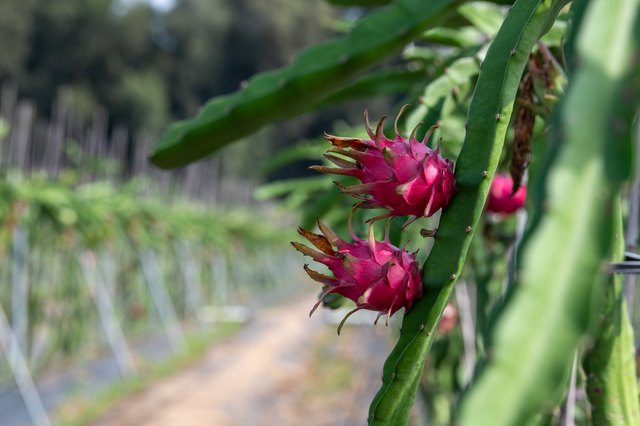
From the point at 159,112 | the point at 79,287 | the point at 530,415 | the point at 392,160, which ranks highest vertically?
the point at 159,112

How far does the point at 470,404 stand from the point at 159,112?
1750 cm

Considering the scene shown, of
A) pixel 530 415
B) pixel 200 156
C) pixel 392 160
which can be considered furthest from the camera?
pixel 200 156

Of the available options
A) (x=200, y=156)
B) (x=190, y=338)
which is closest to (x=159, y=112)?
(x=190, y=338)

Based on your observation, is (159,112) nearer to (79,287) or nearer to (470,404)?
(79,287)

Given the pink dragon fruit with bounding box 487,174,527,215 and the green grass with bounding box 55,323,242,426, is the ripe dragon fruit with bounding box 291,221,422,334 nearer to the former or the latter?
the pink dragon fruit with bounding box 487,174,527,215

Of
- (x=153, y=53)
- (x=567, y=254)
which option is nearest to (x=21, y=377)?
(x=567, y=254)

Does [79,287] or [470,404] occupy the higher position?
[470,404]

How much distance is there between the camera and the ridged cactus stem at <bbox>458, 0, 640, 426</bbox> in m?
0.27

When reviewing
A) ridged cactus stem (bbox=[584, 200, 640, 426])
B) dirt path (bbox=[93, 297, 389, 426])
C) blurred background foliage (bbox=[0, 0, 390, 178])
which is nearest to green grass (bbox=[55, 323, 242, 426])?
dirt path (bbox=[93, 297, 389, 426])

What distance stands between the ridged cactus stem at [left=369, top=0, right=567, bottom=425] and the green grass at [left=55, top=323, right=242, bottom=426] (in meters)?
3.79

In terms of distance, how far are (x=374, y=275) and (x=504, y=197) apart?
1.30ft

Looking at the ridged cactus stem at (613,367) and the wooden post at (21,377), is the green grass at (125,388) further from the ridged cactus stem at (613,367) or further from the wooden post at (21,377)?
the ridged cactus stem at (613,367)

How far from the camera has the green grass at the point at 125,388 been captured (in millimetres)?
4078

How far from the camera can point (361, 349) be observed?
6457 millimetres
